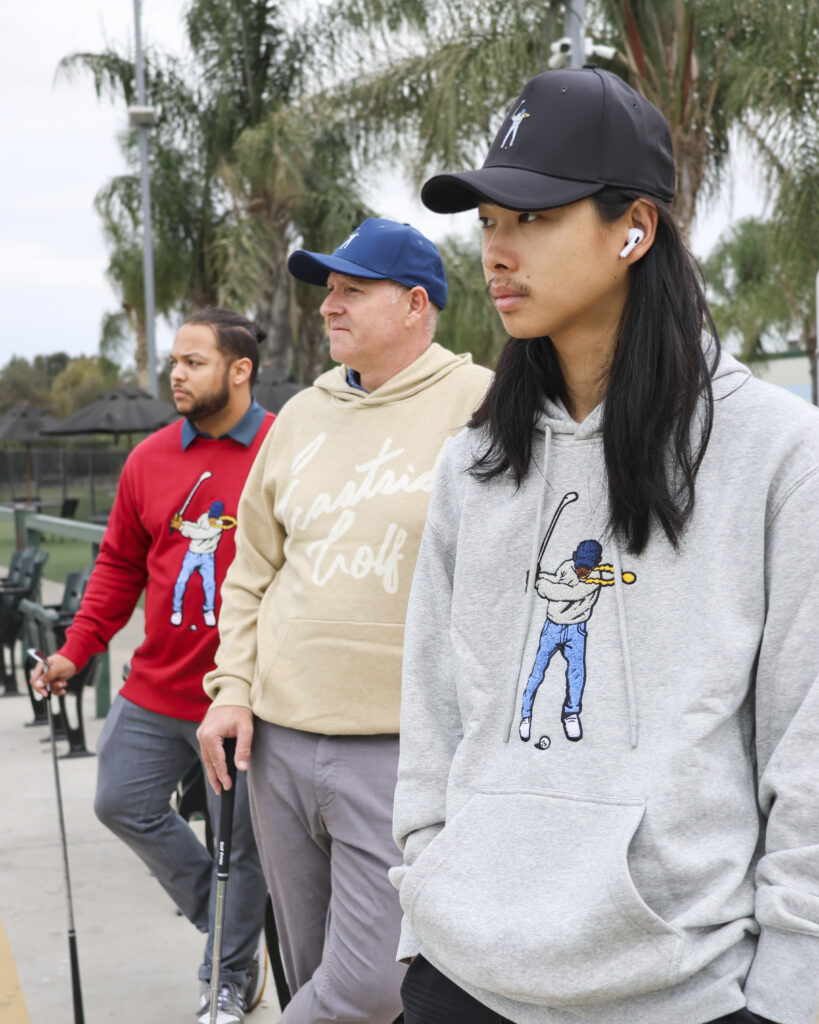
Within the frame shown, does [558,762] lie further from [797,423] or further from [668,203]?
[668,203]

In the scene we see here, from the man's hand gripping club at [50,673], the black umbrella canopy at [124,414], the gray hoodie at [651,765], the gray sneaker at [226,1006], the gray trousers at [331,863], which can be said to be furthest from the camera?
the black umbrella canopy at [124,414]

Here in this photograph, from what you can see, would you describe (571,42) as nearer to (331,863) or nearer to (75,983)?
(75,983)

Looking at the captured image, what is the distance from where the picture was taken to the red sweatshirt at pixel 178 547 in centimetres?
373

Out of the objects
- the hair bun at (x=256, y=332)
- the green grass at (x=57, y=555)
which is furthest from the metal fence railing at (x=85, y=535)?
the green grass at (x=57, y=555)

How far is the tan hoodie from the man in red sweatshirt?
829 millimetres

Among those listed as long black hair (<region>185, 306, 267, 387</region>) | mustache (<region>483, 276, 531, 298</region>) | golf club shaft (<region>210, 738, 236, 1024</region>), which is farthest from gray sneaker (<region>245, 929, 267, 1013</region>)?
mustache (<region>483, 276, 531, 298</region>)

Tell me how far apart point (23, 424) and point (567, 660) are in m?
23.4

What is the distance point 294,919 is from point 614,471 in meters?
1.67

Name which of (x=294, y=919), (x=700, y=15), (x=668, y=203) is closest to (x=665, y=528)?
(x=668, y=203)

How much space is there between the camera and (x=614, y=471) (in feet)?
5.16

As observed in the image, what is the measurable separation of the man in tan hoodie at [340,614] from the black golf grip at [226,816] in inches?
1.9

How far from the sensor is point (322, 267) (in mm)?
2920

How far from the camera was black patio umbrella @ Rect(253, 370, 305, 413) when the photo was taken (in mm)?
10734

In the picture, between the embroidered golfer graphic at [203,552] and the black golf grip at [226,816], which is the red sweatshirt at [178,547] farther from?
the black golf grip at [226,816]
